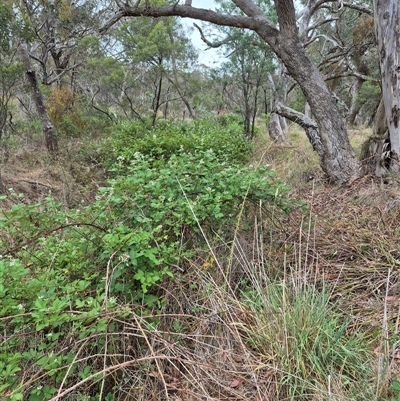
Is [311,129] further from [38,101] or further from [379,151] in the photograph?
[38,101]

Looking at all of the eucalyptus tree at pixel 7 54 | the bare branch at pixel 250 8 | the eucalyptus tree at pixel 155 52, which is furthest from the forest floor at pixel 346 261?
the eucalyptus tree at pixel 155 52

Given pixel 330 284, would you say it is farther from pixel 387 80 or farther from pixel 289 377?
pixel 387 80

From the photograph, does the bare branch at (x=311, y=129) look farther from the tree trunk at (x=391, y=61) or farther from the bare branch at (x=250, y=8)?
the bare branch at (x=250, y=8)

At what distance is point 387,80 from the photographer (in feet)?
12.6

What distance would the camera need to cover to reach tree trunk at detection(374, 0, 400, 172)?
145 inches

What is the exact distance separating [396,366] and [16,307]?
1.75 meters

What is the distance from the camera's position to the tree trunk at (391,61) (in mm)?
3680

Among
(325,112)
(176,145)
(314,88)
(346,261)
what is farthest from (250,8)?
(346,261)

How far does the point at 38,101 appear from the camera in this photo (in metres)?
7.01

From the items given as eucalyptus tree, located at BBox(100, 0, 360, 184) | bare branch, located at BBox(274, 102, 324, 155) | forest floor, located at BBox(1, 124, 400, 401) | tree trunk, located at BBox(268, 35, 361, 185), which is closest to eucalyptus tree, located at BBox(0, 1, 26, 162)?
forest floor, located at BBox(1, 124, 400, 401)

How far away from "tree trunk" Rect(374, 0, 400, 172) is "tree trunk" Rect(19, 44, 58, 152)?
6.56 metres

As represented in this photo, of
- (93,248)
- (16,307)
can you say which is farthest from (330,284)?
(16,307)

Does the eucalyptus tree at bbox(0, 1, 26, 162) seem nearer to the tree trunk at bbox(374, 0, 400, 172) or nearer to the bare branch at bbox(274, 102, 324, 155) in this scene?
the bare branch at bbox(274, 102, 324, 155)

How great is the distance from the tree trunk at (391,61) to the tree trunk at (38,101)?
21.5 ft
